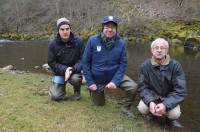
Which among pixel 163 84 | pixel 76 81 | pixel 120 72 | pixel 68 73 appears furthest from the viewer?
pixel 76 81

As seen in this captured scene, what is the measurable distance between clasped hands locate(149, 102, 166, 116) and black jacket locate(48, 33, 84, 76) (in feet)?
7.95

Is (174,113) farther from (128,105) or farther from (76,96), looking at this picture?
(76,96)

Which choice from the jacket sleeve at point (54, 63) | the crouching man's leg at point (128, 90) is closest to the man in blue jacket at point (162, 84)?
the crouching man's leg at point (128, 90)

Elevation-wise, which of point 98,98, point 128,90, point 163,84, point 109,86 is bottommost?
point 98,98

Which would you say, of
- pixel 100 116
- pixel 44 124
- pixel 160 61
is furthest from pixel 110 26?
pixel 44 124

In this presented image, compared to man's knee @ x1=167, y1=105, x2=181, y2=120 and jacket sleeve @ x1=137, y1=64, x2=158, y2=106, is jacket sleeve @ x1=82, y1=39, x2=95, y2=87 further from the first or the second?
man's knee @ x1=167, y1=105, x2=181, y2=120

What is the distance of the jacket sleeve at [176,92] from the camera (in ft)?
24.4

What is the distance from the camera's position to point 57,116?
322 inches

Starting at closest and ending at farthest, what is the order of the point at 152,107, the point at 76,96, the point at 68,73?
the point at 152,107 → the point at 68,73 → the point at 76,96

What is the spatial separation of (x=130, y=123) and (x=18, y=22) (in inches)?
2502

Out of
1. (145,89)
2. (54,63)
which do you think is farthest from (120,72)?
(54,63)

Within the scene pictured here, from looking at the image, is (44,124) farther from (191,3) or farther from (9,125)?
(191,3)

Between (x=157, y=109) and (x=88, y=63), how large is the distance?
217cm

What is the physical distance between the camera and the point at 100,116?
8.40 meters
